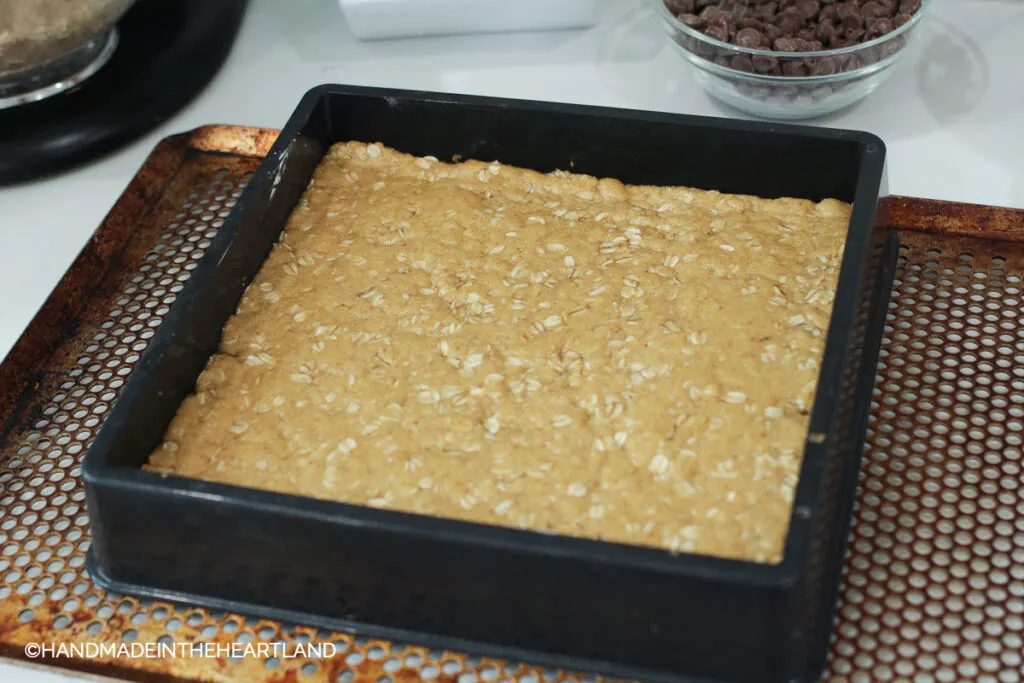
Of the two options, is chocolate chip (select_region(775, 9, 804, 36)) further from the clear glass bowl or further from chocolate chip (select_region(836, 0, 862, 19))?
the clear glass bowl

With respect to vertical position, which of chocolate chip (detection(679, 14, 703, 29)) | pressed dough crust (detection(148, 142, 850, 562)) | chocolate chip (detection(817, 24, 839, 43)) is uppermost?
chocolate chip (detection(679, 14, 703, 29))

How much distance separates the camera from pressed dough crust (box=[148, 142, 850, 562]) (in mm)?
1125

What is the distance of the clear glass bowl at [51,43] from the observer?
60.8 inches

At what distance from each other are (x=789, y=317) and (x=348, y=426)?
48 cm

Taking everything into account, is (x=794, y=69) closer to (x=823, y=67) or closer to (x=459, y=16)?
(x=823, y=67)

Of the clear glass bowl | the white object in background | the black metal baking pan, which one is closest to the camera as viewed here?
the black metal baking pan

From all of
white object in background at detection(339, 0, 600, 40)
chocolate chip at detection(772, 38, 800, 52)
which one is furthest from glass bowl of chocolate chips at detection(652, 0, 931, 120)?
white object in background at detection(339, 0, 600, 40)

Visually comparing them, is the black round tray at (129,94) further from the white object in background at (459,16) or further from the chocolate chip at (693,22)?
the chocolate chip at (693,22)

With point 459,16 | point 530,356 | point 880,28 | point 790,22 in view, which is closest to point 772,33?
point 790,22

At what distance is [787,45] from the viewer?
1587mm

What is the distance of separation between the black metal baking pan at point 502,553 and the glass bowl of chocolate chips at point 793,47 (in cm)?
27

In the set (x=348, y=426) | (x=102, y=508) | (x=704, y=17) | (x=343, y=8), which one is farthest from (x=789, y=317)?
(x=343, y=8)

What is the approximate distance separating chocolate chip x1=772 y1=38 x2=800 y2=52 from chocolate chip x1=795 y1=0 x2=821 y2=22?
8 centimetres

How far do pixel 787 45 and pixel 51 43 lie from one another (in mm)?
1006
